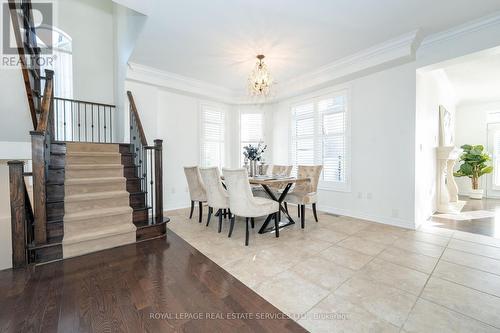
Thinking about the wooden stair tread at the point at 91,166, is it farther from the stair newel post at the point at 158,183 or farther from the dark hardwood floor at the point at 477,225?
the dark hardwood floor at the point at 477,225

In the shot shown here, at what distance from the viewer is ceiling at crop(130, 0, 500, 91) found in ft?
8.41

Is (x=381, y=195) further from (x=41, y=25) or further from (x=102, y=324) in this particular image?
(x=41, y=25)

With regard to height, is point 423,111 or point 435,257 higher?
point 423,111

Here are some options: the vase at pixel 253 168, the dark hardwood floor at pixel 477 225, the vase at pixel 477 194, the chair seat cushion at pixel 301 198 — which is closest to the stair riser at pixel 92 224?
the vase at pixel 253 168

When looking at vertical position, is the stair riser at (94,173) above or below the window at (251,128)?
below

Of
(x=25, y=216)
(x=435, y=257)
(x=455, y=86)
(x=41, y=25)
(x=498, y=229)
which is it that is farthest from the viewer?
(x=455, y=86)

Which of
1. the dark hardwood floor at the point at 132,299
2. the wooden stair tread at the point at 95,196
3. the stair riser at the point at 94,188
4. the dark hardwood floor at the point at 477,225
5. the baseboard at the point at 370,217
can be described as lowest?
the dark hardwood floor at the point at 132,299

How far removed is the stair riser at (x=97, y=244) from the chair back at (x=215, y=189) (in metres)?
1.14

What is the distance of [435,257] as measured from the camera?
8.01ft

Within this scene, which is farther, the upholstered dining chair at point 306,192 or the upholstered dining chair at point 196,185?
the upholstered dining chair at point 196,185

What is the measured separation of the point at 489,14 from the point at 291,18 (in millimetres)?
2403

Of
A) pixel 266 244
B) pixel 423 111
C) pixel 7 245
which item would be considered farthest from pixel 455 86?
pixel 7 245

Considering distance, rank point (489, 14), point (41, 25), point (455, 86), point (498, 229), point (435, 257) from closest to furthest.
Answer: point (435, 257), point (489, 14), point (498, 229), point (41, 25), point (455, 86)

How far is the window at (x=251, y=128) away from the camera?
234 inches
